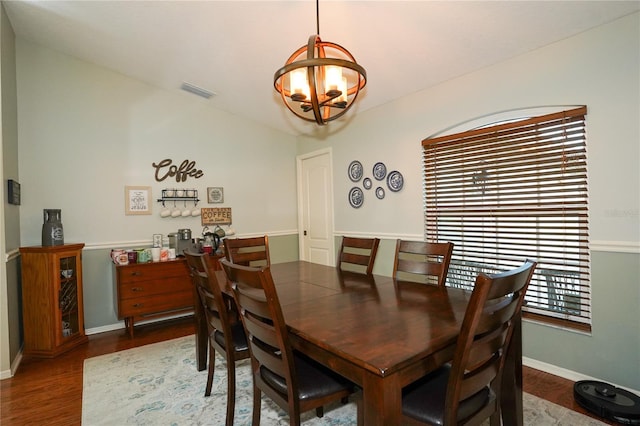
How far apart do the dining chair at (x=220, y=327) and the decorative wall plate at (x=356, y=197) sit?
7.70 ft

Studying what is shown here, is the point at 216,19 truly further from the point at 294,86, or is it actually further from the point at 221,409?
the point at 221,409

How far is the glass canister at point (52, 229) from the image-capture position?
3164 millimetres

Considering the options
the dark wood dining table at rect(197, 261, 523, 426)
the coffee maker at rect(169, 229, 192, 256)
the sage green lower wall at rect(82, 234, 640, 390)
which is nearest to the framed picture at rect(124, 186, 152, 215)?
the coffee maker at rect(169, 229, 192, 256)

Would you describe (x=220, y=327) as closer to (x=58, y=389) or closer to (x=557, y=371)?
(x=58, y=389)

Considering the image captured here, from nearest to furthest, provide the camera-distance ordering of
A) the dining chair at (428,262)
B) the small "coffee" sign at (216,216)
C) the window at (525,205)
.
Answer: the dining chair at (428,262)
the window at (525,205)
the small "coffee" sign at (216,216)

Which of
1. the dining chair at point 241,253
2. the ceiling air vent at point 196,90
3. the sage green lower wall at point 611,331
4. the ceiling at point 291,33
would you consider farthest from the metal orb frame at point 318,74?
Answer: the ceiling air vent at point 196,90

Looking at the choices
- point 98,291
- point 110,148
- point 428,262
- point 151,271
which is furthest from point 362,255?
point 110,148

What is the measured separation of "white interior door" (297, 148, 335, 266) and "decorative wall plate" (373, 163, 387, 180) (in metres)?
0.83

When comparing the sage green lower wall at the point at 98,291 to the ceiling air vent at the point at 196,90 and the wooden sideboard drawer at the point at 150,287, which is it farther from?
the ceiling air vent at the point at 196,90

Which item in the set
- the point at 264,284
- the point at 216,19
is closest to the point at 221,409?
the point at 264,284

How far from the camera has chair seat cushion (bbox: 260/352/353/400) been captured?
1505 mm

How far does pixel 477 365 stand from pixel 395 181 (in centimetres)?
267

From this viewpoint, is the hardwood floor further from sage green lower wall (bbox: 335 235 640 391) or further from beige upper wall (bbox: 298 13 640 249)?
beige upper wall (bbox: 298 13 640 249)

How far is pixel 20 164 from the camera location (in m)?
3.36
